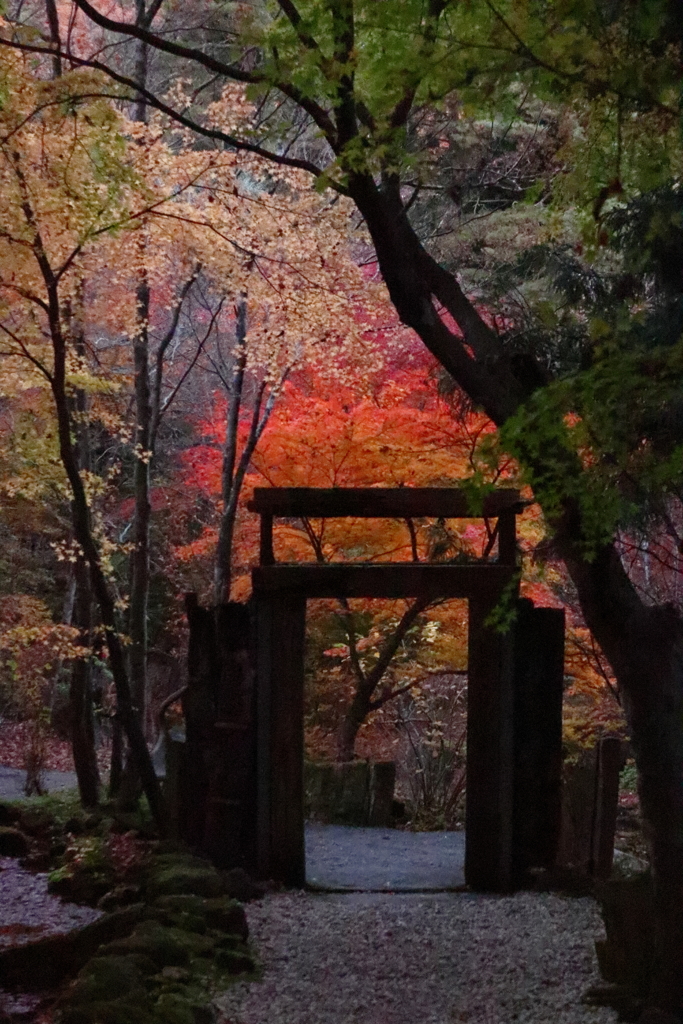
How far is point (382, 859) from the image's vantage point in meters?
8.01

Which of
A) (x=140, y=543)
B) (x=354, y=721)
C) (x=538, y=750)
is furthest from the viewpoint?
(x=354, y=721)

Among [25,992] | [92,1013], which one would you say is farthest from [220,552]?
[92,1013]

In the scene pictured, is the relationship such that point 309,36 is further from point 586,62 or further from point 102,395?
point 102,395

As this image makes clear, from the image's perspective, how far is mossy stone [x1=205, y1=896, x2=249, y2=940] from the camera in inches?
204

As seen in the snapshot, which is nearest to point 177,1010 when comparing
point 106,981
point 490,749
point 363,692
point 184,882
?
point 106,981

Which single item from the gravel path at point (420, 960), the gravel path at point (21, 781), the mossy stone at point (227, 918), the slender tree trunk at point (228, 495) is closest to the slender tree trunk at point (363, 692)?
the slender tree trunk at point (228, 495)

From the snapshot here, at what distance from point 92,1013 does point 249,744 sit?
2.81 metres

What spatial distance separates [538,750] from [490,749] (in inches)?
14.8

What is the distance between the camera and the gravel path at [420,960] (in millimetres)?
4406

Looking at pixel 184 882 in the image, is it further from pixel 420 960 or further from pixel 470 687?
pixel 470 687

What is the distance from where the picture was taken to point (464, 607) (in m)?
9.51

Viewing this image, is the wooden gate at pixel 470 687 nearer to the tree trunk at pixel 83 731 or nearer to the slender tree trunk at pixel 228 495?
the slender tree trunk at pixel 228 495

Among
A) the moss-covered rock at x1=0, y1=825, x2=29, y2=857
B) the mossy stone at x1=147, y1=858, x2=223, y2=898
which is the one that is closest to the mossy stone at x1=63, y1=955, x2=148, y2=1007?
the mossy stone at x1=147, y1=858, x2=223, y2=898

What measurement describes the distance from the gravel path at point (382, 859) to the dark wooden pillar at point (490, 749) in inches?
16.8
